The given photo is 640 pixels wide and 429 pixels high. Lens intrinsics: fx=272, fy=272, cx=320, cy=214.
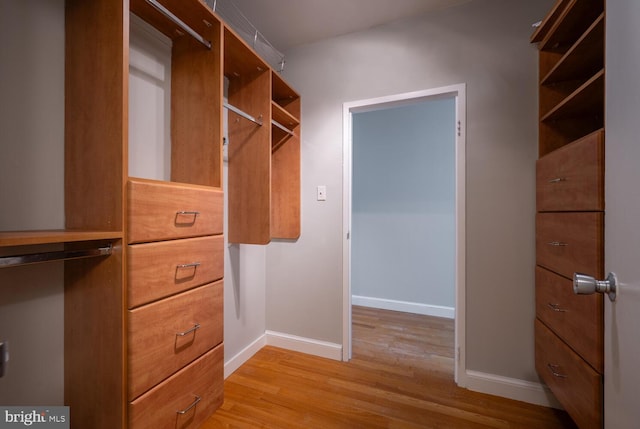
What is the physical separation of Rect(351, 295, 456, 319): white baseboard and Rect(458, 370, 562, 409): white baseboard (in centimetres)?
128

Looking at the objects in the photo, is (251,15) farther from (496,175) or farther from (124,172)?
(496,175)

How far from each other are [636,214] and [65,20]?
1.86m

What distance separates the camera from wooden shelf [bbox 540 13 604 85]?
111 centimetres

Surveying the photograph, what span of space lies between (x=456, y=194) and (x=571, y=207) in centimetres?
64

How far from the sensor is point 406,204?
3.15m

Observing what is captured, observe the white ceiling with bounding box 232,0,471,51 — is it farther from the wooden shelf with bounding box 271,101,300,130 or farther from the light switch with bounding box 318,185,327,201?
the light switch with bounding box 318,185,327,201

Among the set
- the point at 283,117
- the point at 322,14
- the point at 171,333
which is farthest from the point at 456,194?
the point at 171,333

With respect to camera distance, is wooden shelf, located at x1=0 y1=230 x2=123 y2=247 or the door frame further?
the door frame

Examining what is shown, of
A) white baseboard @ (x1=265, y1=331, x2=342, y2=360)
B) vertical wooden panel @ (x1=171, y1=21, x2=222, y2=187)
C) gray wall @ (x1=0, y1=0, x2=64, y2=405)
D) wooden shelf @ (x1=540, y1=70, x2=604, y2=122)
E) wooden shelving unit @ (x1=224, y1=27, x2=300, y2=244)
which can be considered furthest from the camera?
white baseboard @ (x1=265, y1=331, x2=342, y2=360)

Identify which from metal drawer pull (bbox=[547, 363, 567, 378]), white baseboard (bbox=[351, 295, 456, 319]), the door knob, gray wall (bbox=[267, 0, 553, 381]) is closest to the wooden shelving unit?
gray wall (bbox=[267, 0, 553, 381])

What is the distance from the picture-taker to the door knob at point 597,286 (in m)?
0.61

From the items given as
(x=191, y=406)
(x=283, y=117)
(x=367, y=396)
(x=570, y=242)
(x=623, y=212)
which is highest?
(x=283, y=117)

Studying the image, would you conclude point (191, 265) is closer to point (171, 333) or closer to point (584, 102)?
point (171, 333)

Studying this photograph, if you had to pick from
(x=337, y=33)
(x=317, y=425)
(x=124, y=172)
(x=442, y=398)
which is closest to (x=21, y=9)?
(x=124, y=172)
